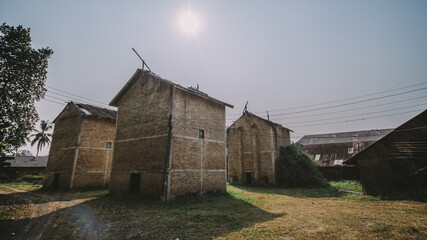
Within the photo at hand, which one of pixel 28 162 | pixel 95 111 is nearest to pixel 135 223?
pixel 95 111

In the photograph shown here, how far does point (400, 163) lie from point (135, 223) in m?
16.4

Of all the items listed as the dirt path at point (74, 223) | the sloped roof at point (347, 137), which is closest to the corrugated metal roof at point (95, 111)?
the dirt path at point (74, 223)

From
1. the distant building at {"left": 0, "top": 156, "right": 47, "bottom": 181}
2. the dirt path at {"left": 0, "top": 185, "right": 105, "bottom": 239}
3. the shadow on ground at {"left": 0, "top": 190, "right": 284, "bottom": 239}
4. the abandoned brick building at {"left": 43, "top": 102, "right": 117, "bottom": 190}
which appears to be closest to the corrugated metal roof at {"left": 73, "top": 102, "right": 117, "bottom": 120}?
the abandoned brick building at {"left": 43, "top": 102, "right": 117, "bottom": 190}

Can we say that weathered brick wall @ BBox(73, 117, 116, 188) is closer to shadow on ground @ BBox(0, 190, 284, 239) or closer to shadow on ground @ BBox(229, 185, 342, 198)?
shadow on ground @ BBox(0, 190, 284, 239)

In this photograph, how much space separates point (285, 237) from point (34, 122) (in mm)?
22336

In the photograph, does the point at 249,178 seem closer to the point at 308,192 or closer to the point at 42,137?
the point at 308,192

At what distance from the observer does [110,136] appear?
22.3 metres

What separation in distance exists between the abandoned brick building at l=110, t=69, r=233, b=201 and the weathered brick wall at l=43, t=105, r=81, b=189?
7340 mm

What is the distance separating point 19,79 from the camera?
53.7 feet

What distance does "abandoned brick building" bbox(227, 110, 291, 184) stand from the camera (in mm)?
24281

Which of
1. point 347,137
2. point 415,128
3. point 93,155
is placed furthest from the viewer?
point 347,137

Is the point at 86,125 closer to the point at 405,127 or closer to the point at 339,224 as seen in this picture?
the point at 339,224

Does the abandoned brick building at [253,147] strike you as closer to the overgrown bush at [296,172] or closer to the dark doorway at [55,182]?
the overgrown bush at [296,172]

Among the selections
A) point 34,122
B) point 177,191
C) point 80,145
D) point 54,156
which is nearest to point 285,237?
point 177,191
